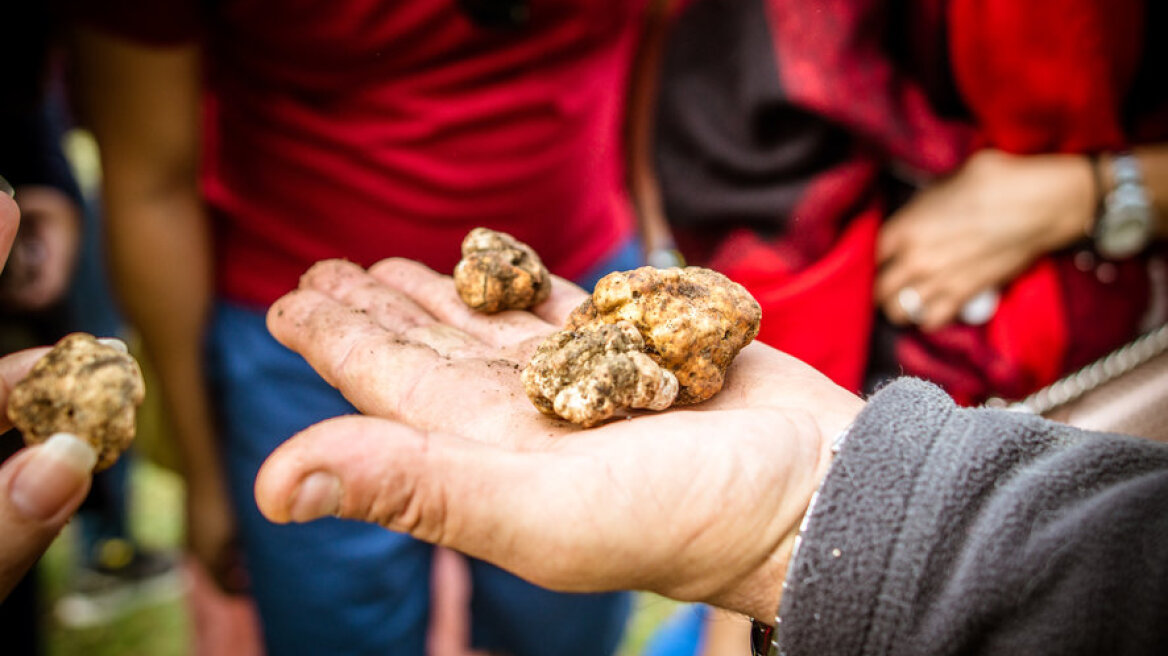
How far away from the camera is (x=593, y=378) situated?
120 cm

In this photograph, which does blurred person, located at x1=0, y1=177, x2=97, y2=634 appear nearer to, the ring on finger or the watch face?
the ring on finger

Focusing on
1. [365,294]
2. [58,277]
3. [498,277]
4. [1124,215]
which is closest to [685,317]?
[498,277]

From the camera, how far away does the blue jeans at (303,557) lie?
2.12 metres

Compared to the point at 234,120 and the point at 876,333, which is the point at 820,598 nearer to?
the point at 876,333

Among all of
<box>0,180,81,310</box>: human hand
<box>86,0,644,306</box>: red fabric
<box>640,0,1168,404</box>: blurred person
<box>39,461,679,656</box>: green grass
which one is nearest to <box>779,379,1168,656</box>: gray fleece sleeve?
<box>640,0,1168,404</box>: blurred person

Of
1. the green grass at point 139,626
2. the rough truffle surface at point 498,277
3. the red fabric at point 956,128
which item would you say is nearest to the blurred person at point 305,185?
the rough truffle surface at point 498,277

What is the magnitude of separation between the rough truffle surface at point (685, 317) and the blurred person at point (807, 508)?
0.51 feet

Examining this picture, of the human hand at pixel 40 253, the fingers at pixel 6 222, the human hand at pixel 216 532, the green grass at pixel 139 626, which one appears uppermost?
the fingers at pixel 6 222

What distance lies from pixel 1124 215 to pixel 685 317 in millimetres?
1369

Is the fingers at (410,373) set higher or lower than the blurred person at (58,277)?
higher

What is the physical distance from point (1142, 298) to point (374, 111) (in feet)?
6.86

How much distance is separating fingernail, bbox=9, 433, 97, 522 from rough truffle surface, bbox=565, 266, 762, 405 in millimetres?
833

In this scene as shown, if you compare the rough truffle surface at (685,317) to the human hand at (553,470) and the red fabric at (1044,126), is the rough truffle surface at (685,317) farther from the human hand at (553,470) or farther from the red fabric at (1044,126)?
the red fabric at (1044,126)

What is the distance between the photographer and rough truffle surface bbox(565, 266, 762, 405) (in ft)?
4.36
